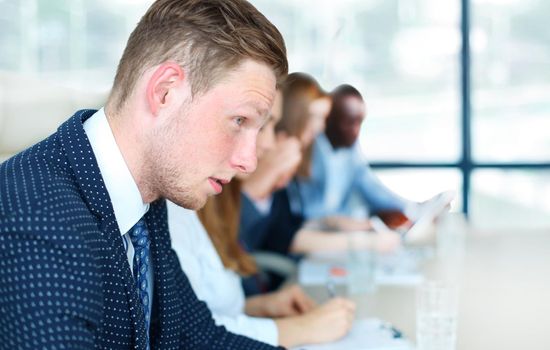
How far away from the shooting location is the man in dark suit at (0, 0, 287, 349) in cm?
102

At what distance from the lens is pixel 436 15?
5.01 metres

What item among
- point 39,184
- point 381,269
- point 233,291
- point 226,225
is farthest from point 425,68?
point 39,184

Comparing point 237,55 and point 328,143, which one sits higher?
point 237,55

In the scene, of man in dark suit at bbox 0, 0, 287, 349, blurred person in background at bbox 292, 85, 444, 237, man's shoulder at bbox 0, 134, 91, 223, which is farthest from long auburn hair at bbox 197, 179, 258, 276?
blurred person in background at bbox 292, 85, 444, 237

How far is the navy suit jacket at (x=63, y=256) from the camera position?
889mm

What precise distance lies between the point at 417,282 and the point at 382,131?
9.70ft

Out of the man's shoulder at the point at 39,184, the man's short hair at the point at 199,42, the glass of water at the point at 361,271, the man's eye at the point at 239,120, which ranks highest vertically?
the man's short hair at the point at 199,42

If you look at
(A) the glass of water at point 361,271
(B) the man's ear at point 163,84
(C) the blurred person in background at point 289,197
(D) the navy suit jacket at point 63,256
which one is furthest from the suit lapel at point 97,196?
(C) the blurred person in background at point 289,197

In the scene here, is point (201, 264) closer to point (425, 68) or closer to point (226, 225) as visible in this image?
point (226, 225)

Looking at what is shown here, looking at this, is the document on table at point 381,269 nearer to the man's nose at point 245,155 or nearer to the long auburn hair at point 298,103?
the long auburn hair at point 298,103

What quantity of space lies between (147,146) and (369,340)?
688 mm

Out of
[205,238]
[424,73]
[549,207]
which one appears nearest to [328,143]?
[205,238]

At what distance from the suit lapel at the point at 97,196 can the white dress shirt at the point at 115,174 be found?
4 cm

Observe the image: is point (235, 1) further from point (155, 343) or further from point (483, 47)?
point (483, 47)
